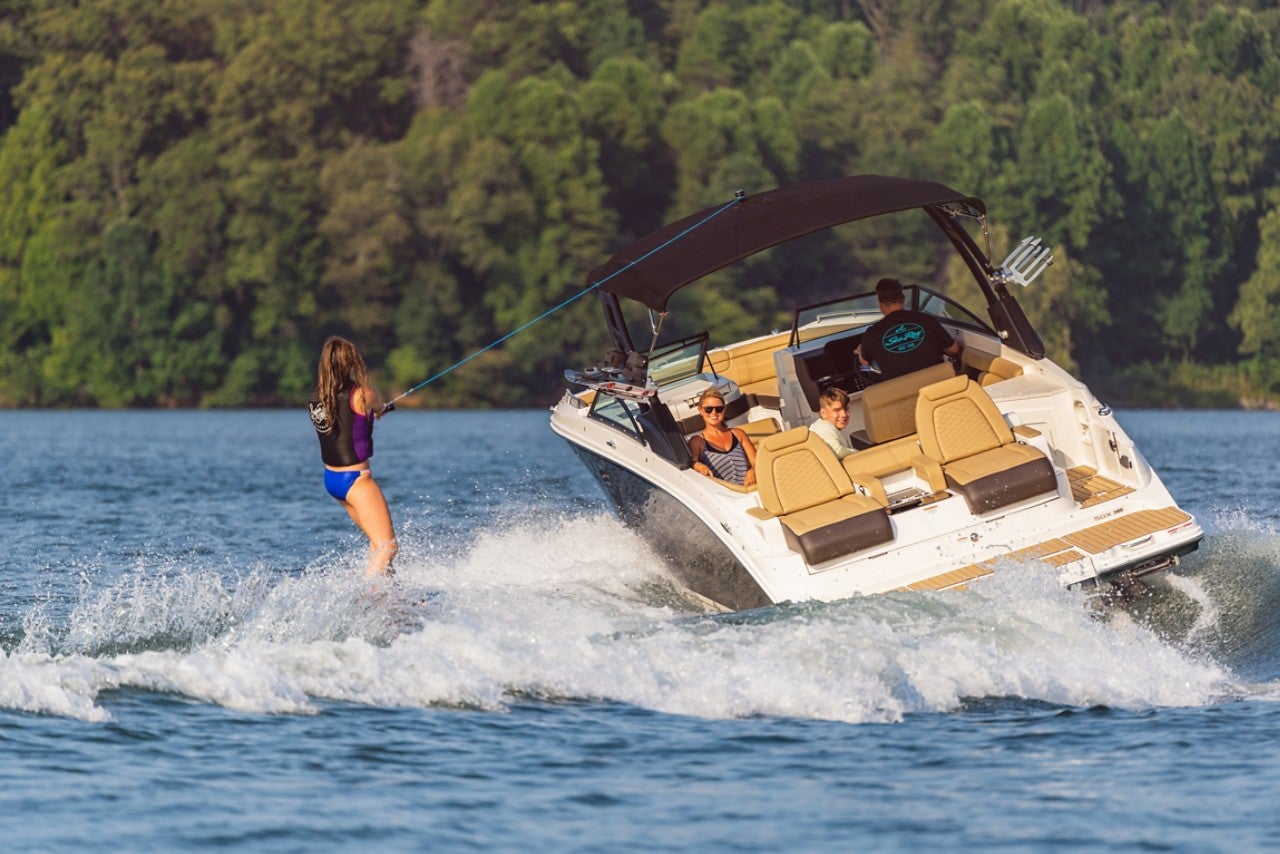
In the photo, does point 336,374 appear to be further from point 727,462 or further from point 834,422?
point 834,422

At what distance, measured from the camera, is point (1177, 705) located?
8.77 metres

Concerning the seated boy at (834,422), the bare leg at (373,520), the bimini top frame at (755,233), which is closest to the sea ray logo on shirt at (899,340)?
the bimini top frame at (755,233)

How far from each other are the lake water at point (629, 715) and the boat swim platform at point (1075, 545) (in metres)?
0.21

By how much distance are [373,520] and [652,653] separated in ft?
6.30

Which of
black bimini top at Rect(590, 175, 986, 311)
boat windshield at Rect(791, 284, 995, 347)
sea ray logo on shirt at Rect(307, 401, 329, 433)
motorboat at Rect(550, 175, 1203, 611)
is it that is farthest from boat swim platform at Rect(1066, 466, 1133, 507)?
sea ray logo on shirt at Rect(307, 401, 329, 433)

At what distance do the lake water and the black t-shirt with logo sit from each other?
1884mm

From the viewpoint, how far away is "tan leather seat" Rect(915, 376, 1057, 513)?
34.4 ft

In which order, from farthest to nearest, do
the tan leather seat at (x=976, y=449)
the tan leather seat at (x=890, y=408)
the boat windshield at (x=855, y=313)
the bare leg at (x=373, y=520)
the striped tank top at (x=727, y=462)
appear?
the boat windshield at (x=855, y=313) → the tan leather seat at (x=890, y=408) → the striped tank top at (x=727, y=462) → the tan leather seat at (x=976, y=449) → the bare leg at (x=373, y=520)

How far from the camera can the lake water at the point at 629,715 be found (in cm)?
727

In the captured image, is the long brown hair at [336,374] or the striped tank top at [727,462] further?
the striped tank top at [727,462]

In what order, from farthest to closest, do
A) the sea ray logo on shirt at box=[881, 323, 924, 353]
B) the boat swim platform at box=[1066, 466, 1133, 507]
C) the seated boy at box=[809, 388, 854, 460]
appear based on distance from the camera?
1. the sea ray logo on shirt at box=[881, 323, 924, 353]
2. the seated boy at box=[809, 388, 854, 460]
3. the boat swim platform at box=[1066, 466, 1133, 507]

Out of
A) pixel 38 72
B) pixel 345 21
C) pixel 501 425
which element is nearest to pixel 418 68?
pixel 345 21

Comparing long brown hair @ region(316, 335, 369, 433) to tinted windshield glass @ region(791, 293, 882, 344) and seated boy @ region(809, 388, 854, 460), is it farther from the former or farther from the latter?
tinted windshield glass @ region(791, 293, 882, 344)

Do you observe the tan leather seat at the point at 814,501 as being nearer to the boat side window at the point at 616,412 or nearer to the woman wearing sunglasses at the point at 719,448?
the woman wearing sunglasses at the point at 719,448
